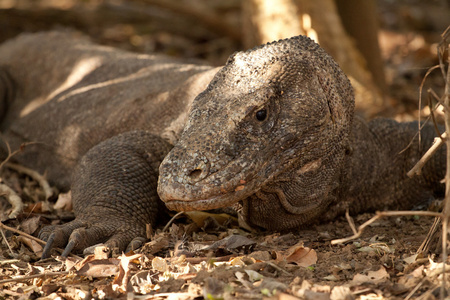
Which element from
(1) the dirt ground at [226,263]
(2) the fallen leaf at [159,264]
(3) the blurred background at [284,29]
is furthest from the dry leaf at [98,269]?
(3) the blurred background at [284,29]

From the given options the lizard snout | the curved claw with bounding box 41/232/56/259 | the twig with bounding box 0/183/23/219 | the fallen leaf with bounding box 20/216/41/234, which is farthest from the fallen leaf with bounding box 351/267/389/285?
the twig with bounding box 0/183/23/219

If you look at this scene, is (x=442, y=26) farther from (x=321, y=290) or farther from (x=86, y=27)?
(x=321, y=290)

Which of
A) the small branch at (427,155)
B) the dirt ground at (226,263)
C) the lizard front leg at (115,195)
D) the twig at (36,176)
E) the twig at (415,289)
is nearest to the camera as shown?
the twig at (415,289)

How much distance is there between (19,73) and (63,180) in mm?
1976

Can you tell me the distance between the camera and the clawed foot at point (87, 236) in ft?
12.0

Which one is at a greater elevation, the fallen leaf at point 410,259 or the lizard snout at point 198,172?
the lizard snout at point 198,172

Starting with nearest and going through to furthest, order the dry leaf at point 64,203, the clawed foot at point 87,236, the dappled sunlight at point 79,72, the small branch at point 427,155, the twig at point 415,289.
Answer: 1. the twig at point 415,289
2. the small branch at point 427,155
3. the clawed foot at point 87,236
4. the dry leaf at point 64,203
5. the dappled sunlight at point 79,72

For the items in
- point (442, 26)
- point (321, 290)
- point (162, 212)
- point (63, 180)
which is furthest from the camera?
point (442, 26)

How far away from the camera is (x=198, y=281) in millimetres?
3008

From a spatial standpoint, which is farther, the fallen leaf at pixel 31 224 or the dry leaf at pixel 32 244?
the fallen leaf at pixel 31 224

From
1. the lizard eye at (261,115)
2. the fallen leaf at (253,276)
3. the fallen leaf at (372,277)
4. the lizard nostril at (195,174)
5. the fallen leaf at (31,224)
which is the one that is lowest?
the fallen leaf at (372,277)

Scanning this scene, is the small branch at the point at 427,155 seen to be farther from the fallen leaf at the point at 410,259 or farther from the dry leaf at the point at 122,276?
the dry leaf at the point at 122,276

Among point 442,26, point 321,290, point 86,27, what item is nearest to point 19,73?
point 86,27

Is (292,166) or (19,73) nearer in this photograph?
(292,166)
